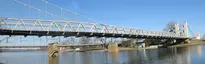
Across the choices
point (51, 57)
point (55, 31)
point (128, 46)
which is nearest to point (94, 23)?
point (55, 31)

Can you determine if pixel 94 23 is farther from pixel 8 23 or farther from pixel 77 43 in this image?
pixel 77 43

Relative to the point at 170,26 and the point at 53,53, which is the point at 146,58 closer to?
the point at 53,53

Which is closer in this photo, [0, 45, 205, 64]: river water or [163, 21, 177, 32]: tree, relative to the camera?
[0, 45, 205, 64]: river water

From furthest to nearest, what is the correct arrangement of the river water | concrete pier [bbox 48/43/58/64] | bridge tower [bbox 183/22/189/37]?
1. bridge tower [bbox 183/22/189/37]
2. the river water
3. concrete pier [bbox 48/43/58/64]

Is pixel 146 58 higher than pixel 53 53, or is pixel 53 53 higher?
pixel 53 53

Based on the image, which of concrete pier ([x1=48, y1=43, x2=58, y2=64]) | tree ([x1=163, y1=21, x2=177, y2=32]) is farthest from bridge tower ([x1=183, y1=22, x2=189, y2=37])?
concrete pier ([x1=48, y1=43, x2=58, y2=64])

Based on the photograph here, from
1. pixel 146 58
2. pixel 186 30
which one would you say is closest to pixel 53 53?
pixel 146 58

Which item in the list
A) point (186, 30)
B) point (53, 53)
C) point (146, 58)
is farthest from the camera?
point (186, 30)

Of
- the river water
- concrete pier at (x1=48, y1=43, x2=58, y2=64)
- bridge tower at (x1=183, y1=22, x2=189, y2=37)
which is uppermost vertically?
bridge tower at (x1=183, y1=22, x2=189, y2=37)

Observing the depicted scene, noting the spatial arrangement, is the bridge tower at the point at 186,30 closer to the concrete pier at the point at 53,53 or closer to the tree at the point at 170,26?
the tree at the point at 170,26

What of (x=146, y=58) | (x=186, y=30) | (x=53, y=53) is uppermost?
(x=186, y=30)

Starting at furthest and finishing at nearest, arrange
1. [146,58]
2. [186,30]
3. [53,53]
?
1. [186,30]
2. [146,58]
3. [53,53]

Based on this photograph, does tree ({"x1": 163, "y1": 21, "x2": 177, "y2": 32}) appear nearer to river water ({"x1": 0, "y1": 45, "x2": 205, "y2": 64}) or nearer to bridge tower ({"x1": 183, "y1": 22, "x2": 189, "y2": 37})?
bridge tower ({"x1": 183, "y1": 22, "x2": 189, "y2": 37})

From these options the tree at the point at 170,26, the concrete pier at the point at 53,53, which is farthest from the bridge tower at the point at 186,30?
the concrete pier at the point at 53,53
